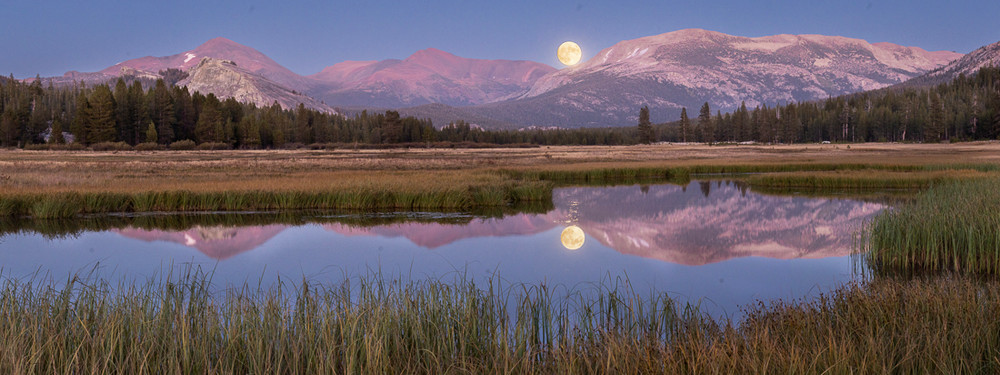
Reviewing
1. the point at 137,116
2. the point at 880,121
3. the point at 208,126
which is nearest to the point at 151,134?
the point at 137,116

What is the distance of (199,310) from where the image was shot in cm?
802

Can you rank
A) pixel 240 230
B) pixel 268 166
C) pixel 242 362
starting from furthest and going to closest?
pixel 268 166 → pixel 240 230 → pixel 242 362

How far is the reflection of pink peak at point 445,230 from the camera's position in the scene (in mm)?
19469

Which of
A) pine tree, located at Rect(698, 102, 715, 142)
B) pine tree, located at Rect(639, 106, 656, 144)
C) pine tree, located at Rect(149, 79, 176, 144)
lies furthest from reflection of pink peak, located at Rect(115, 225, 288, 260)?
pine tree, located at Rect(698, 102, 715, 142)

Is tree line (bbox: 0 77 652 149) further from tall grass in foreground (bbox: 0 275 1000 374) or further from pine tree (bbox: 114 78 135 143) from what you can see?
tall grass in foreground (bbox: 0 275 1000 374)

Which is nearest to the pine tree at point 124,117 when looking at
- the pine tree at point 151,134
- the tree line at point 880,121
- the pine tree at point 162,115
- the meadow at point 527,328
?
the pine tree at point 162,115

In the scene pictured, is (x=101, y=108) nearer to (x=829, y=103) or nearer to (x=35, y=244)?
(x=35, y=244)

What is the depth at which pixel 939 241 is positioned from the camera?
12875mm

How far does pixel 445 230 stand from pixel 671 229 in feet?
26.1

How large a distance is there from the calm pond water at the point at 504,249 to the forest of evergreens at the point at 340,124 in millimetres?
84068

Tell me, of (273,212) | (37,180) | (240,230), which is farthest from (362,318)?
(37,180)

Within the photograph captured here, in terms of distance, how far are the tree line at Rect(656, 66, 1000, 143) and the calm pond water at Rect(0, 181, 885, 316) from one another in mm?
115516

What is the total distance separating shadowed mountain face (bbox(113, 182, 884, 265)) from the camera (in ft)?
58.7

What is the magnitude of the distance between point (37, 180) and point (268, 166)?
1841 centimetres
